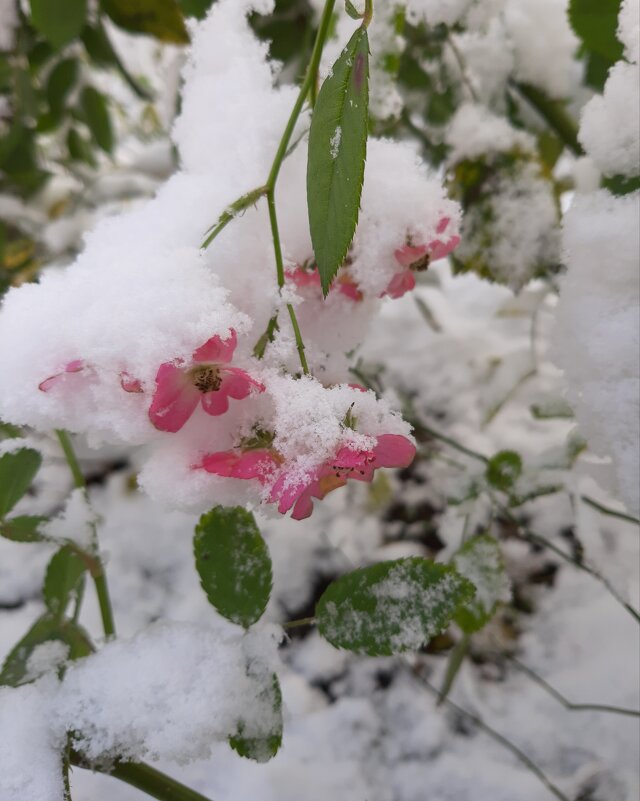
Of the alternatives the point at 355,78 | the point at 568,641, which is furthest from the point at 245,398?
the point at 568,641

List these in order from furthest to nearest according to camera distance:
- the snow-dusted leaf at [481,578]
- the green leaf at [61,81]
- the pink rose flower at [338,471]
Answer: the green leaf at [61,81] < the snow-dusted leaf at [481,578] < the pink rose flower at [338,471]

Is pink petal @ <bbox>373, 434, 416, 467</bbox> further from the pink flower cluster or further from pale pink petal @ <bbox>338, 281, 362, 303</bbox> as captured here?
pale pink petal @ <bbox>338, 281, 362, 303</bbox>

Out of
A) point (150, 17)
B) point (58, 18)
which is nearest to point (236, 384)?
point (58, 18)

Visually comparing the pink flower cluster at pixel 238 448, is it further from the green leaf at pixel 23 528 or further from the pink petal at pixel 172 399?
the green leaf at pixel 23 528

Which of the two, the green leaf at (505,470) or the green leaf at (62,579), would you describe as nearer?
the green leaf at (62,579)

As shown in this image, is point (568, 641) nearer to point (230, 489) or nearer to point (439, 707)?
point (439, 707)

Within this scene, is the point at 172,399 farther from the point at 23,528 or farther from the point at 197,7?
the point at 197,7

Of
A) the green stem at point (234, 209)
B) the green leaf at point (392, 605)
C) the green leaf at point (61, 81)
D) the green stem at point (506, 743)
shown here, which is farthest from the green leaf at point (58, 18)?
the green stem at point (506, 743)
